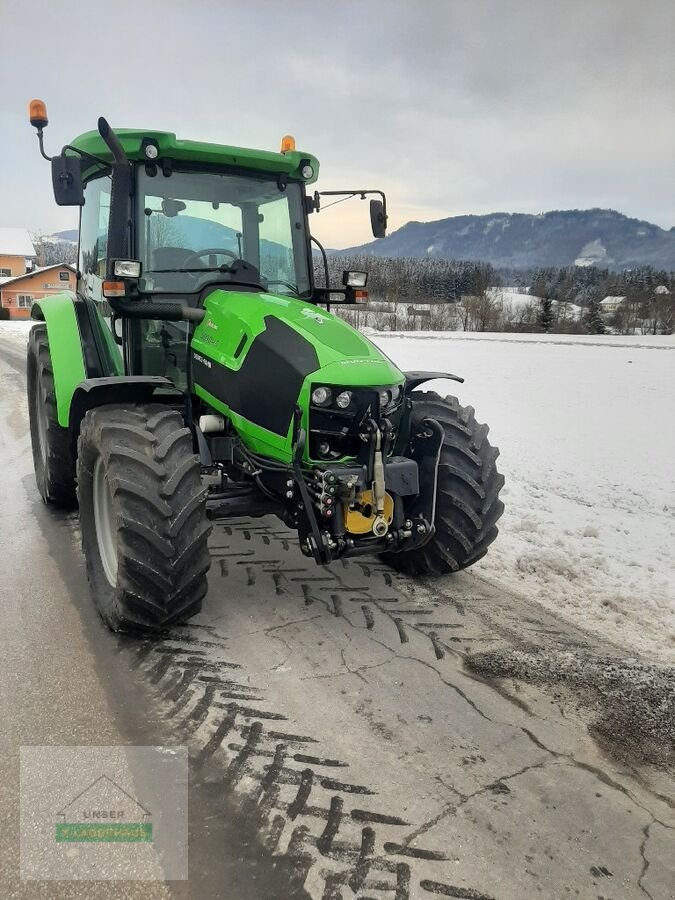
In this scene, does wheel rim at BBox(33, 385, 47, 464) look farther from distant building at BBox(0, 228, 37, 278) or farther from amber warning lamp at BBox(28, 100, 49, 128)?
distant building at BBox(0, 228, 37, 278)

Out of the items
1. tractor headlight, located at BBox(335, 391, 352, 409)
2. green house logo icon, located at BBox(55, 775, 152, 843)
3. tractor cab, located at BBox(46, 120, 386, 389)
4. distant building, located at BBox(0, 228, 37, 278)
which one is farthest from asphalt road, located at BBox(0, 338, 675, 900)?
distant building, located at BBox(0, 228, 37, 278)

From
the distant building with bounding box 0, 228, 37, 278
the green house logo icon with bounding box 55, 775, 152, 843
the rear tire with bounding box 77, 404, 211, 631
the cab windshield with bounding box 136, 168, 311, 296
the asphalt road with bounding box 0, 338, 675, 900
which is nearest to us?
the asphalt road with bounding box 0, 338, 675, 900

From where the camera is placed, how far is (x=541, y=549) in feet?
16.5

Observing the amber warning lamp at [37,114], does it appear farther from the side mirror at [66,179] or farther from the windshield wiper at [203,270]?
the windshield wiper at [203,270]

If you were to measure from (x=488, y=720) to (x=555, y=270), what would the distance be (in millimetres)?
127019

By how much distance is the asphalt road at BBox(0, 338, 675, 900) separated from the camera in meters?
2.18

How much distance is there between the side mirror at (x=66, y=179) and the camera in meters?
3.91

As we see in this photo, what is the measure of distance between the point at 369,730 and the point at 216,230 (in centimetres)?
319

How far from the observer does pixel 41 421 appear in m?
6.06

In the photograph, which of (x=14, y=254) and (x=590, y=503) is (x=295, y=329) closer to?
(x=590, y=503)

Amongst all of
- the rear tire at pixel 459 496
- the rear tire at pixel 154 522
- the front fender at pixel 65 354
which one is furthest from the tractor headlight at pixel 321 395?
the front fender at pixel 65 354

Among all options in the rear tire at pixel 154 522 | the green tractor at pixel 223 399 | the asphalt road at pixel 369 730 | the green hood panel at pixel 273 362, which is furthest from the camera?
the green hood panel at pixel 273 362

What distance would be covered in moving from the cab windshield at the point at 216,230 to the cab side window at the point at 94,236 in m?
0.40

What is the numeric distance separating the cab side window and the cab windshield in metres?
0.40
